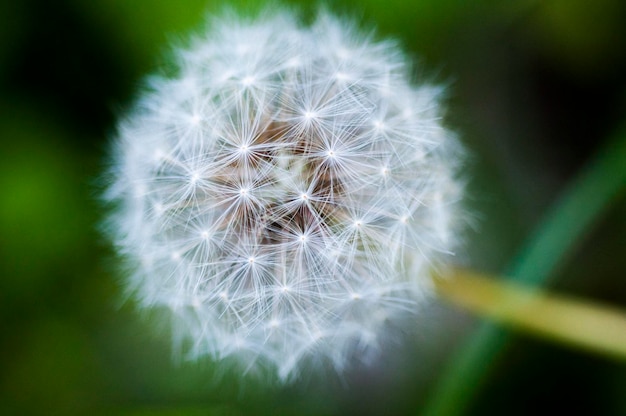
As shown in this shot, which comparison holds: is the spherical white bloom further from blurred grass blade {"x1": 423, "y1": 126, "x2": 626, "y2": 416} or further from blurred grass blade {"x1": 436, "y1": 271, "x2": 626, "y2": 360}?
blurred grass blade {"x1": 423, "y1": 126, "x2": 626, "y2": 416}

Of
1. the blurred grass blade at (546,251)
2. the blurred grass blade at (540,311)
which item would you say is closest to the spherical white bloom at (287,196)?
the blurred grass blade at (540,311)

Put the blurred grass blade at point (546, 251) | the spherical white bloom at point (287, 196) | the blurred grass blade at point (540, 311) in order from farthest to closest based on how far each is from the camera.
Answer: the blurred grass blade at point (546, 251)
the blurred grass blade at point (540, 311)
the spherical white bloom at point (287, 196)

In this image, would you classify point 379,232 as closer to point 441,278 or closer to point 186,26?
point 441,278

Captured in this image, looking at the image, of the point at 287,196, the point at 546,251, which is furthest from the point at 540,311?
the point at 287,196

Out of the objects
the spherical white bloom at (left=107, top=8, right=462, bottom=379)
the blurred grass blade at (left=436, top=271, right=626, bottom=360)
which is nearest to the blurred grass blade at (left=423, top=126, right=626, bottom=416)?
the blurred grass blade at (left=436, top=271, right=626, bottom=360)

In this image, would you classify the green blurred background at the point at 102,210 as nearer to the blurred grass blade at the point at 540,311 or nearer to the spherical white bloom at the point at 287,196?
the blurred grass blade at the point at 540,311

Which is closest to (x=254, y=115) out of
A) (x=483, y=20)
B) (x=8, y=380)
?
→ (x=483, y=20)
